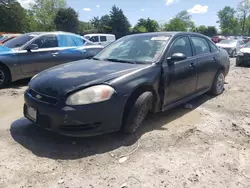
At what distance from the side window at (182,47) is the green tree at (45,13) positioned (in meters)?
47.9

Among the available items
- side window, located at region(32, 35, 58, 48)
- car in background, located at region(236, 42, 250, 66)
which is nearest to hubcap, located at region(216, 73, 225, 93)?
side window, located at region(32, 35, 58, 48)

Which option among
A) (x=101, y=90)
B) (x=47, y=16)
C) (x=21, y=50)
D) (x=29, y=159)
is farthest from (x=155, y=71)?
(x=47, y=16)

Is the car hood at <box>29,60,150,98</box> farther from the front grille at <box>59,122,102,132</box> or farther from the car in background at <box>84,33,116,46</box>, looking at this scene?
the car in background at <box>84,33,116,46</box>

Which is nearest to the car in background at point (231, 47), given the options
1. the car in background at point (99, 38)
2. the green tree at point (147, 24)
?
the car in background at point (99, 38)

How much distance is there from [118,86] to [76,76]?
0.60 m

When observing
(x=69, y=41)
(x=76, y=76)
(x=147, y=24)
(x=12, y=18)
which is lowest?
(x=76, y=76)

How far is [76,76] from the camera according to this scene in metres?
→ 3.31

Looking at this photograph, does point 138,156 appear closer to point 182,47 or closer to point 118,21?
point 182,47

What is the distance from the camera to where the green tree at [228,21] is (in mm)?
81719

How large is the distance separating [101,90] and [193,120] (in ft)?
6.62

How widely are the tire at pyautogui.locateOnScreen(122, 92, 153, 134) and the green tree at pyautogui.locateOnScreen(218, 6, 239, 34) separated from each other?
282 ft

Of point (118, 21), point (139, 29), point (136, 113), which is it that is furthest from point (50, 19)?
point (136, 113)

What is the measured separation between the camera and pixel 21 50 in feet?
21.2

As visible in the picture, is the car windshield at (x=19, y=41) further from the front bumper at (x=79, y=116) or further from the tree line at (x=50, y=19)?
the tree line at (x=50, y=19)
